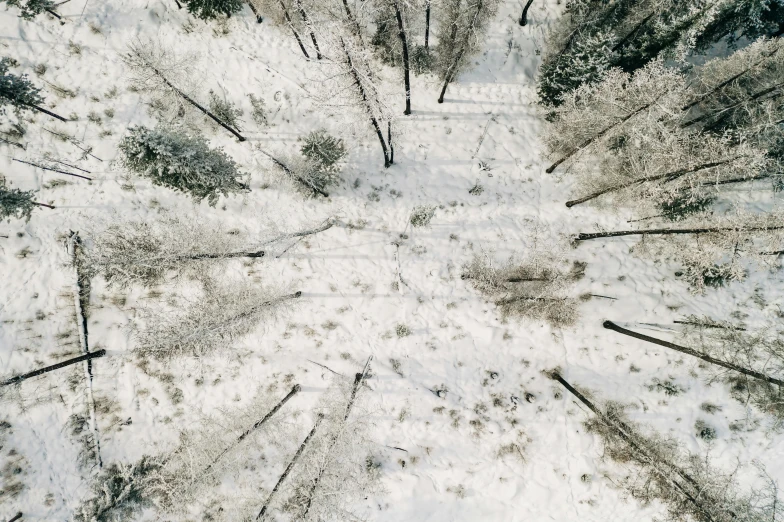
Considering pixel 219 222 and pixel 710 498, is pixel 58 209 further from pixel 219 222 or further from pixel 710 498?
pixel 710 498

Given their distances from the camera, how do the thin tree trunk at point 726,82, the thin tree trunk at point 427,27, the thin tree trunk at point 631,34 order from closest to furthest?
1. the thin tree trunk at point 726,82
2. the thin tree trunk at point 631,34
3. the thin tree trunk at point 427,27

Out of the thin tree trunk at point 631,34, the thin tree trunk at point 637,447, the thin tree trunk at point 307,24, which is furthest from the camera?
the thin tree trunk at point 307,24

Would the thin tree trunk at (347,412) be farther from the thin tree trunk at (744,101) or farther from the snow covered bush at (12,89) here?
the thin tree trunk at (744,101)

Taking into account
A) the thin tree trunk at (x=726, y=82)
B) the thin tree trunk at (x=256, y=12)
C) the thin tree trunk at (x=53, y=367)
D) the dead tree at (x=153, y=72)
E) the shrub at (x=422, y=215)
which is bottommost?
the thin tree trunk at (x=53, y=367)

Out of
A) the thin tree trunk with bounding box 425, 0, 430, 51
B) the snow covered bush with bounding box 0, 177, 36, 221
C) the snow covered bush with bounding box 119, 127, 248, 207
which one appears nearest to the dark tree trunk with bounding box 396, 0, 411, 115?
the thin tree trunk with bounding box 425, 0, 430, 51

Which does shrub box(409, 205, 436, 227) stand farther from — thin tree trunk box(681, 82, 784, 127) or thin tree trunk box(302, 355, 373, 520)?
thin tree trunk box(681, 82, 784, 127)

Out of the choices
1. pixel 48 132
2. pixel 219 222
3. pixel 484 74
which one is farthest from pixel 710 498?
pixel 48 132

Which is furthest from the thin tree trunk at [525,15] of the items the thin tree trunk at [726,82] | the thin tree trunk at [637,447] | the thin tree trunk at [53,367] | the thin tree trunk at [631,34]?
the thin tree trunk at [53,367]
